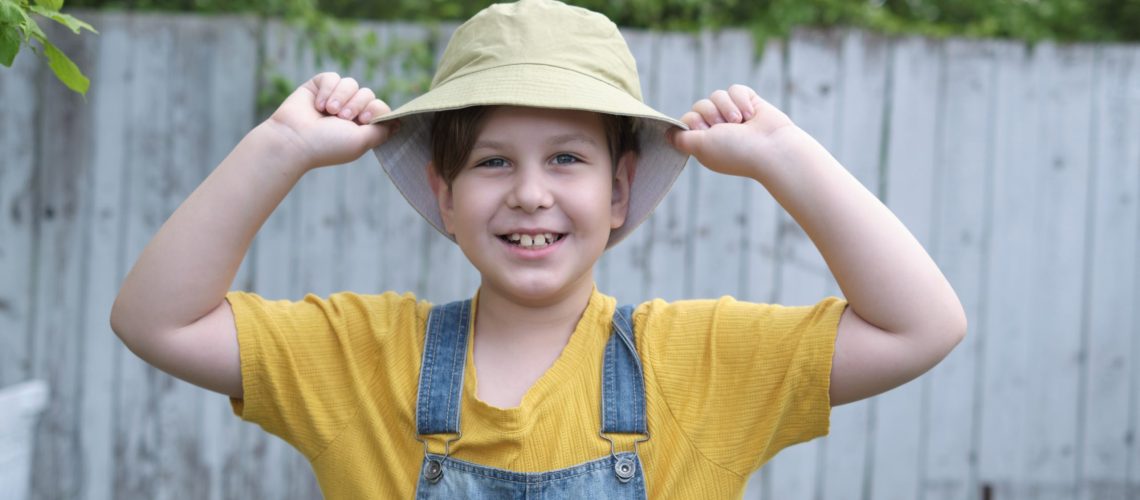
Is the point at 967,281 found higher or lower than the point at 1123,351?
higher

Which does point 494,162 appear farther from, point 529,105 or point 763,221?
point 763,221

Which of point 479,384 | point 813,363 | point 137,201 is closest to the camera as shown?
point 813,363

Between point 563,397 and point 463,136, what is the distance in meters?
0.48

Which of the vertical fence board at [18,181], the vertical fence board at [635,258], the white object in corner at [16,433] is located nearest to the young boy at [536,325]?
the white object in corner at [16,433]

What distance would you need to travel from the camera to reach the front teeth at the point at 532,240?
5.57 feet

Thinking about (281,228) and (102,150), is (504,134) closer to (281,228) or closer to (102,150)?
(281,228)

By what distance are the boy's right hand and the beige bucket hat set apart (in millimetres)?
53

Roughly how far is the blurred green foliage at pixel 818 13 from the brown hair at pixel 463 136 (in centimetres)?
201

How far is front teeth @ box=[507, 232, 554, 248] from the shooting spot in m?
1.70

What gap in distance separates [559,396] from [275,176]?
600 mm

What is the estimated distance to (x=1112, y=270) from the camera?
3787 millimetres

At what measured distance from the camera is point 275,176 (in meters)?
1.69

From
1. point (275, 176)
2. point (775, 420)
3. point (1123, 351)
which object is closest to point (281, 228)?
point (275, 176)

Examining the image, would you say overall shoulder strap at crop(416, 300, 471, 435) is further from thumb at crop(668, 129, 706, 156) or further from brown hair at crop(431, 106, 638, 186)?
thumb at crop(668, 129, 706, 156)
